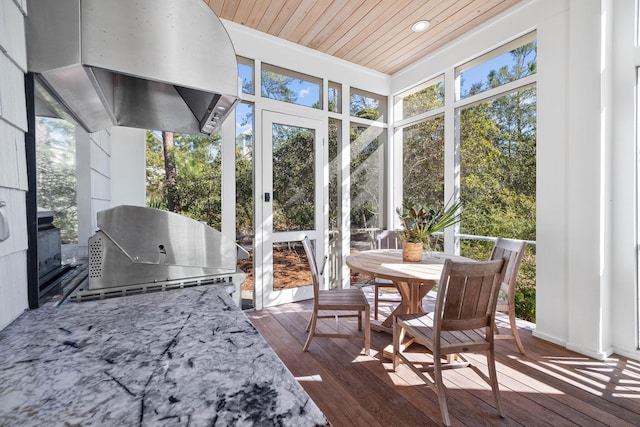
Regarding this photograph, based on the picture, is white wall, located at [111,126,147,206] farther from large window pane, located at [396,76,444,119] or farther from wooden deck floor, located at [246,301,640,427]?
large window pane, located at [396,76,444,119]

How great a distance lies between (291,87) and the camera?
3.41 m

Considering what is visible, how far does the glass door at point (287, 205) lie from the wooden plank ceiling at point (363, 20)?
0.86 metres

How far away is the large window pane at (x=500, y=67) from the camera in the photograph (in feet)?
9.06

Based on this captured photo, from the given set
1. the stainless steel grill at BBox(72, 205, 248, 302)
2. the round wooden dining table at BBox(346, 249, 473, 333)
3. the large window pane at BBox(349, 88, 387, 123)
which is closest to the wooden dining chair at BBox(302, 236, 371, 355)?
the round wooden dining table at BBox(346, 249, 473, 333)

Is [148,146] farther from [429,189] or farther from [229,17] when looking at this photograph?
[429,189]

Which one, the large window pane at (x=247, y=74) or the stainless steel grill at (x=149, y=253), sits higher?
the large window pane at (x=247, y=74)

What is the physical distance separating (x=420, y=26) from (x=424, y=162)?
5.17 ft

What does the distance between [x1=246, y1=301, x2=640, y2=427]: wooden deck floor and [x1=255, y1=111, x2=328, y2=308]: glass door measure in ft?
3.30

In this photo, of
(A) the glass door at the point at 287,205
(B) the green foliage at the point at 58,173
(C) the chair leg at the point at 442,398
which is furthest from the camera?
(A) the glass door at the point at 287,205

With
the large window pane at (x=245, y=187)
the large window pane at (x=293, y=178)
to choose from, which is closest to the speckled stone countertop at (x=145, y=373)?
the large window pane at (x=245, y=187)

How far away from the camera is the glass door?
10.5 ft

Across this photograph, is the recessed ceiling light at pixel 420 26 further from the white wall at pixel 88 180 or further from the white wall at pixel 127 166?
the white wall at pixel 88 180

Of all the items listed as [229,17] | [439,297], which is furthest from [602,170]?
[229,17]

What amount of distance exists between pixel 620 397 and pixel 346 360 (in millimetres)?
1631
